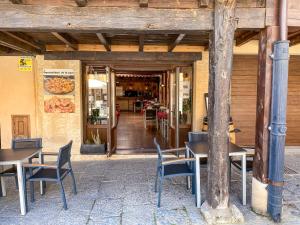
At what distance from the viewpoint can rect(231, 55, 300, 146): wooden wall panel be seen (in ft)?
18.2

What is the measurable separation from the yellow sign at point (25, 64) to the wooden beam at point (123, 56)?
0.42 m

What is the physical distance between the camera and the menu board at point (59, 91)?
5.18 metres

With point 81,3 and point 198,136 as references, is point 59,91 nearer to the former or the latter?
point 81,3

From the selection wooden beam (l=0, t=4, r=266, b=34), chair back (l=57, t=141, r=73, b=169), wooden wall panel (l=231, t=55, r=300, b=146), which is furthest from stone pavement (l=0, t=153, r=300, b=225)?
wooden beam (l=0, t=4, r=266, b=34)

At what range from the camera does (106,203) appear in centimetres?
324

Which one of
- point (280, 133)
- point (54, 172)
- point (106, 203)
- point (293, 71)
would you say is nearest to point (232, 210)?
point (280, 133)

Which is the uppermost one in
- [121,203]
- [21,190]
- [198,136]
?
[198,136]

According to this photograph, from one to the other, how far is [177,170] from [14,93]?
13.1ft

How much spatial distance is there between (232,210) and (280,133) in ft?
3.38

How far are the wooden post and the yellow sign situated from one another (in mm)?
4065

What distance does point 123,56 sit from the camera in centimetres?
515

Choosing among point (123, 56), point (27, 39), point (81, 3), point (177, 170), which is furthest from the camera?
point (123, 56)

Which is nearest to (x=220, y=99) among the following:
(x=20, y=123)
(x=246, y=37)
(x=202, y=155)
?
(x=202, y=155)

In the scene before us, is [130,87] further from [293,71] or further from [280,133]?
[280,133]
